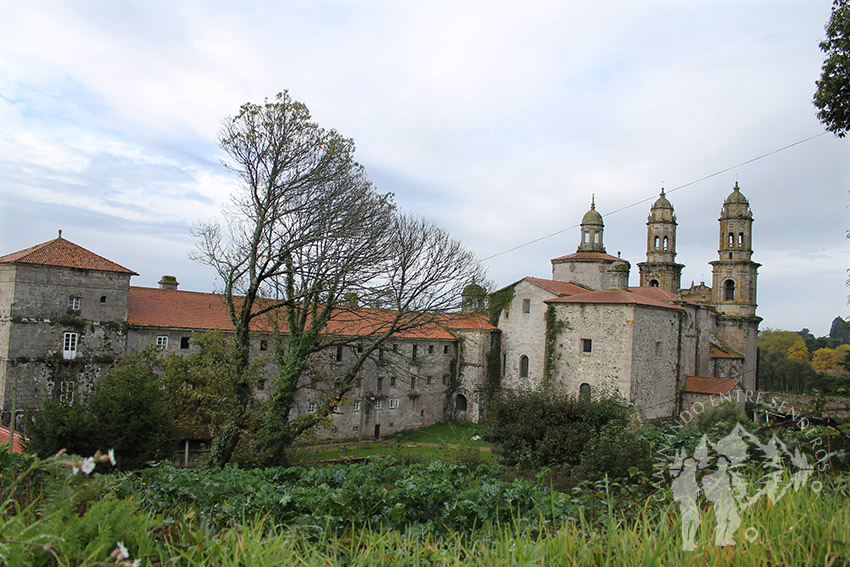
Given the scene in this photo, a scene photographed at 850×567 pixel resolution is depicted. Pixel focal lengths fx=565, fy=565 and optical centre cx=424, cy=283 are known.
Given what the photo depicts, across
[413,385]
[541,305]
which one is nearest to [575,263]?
[541,305]

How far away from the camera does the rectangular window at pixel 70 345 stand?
25516 millimetres

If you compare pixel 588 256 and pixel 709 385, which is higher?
pixel 588 256

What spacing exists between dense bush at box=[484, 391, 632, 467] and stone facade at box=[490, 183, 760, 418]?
7362 mm

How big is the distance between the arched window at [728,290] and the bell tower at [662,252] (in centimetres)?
398

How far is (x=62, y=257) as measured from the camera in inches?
1035

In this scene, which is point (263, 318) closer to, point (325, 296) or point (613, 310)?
point (325, 296)

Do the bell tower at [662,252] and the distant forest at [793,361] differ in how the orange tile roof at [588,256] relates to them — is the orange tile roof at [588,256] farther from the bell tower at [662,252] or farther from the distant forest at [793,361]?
the distant forest at [793,361]

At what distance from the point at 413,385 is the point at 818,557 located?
33643 millimetres

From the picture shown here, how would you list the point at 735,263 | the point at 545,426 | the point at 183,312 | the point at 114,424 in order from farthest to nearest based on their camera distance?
the point at 735,263, the point at 183,312, the point at 114,424, the point at 545,426

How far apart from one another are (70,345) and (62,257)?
4145mm

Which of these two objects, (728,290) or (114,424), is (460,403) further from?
(114,424)

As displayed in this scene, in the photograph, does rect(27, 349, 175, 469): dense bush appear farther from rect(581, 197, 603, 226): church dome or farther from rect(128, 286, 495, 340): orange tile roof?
rect(581, 197, 603, 226): church dome

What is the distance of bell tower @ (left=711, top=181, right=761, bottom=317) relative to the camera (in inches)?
1727

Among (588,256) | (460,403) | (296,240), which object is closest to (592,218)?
(588,256)
